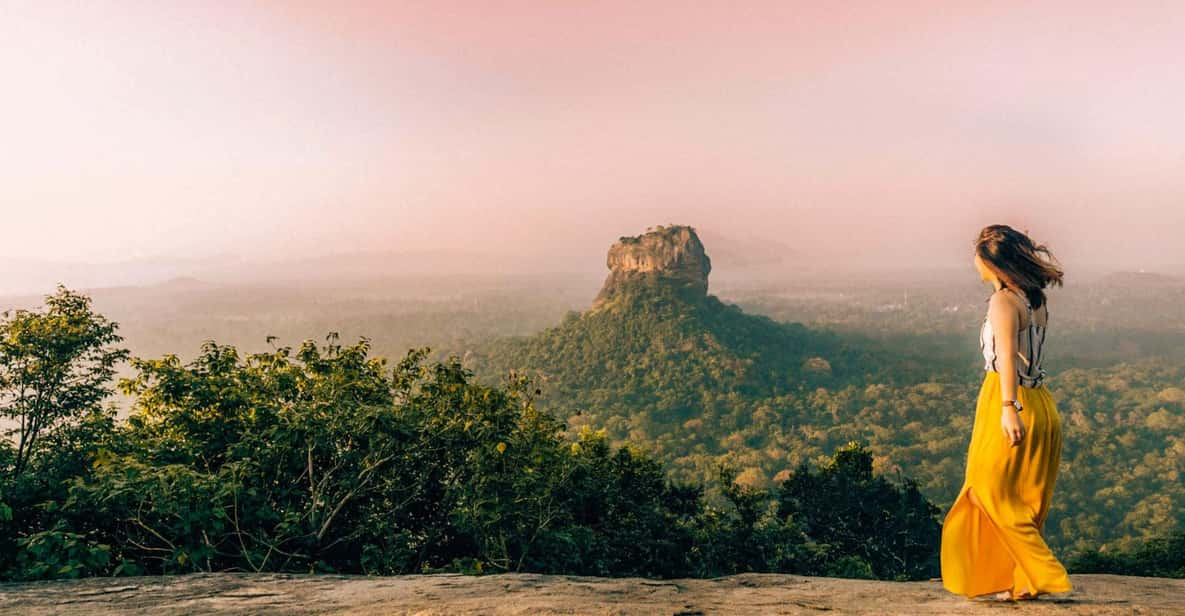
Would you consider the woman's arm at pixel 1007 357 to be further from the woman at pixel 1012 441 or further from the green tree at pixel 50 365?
the green tree at pixel 50 365

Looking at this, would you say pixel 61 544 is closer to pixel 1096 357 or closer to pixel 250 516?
pixel 250 516

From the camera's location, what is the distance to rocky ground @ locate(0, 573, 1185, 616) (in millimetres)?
4031

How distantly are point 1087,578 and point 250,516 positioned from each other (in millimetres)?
9144

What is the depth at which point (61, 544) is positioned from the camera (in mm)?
7051

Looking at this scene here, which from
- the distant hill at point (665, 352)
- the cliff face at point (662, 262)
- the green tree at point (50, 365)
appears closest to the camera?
the green tree at point (50, 365)

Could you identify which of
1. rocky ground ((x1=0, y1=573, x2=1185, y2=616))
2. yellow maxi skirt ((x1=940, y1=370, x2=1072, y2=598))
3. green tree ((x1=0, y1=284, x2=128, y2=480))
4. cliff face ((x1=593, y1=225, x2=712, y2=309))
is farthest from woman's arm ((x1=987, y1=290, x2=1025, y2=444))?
cliff face ((x1=593, y1=225, x2=712, y2=309))

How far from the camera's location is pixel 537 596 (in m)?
4.33

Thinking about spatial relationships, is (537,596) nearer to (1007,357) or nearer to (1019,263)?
(1007,357)

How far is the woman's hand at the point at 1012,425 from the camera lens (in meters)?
3.96

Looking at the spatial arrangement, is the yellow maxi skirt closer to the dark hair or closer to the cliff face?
the dark hair

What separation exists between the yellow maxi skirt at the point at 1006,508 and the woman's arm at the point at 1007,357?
0.11m

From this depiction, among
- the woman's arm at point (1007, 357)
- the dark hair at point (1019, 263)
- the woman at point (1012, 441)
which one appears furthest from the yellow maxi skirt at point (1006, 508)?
the dark hair at point (1019, 263)

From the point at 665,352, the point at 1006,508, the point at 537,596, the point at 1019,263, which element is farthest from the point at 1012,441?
the point at 665,352

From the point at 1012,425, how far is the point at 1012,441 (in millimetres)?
106
